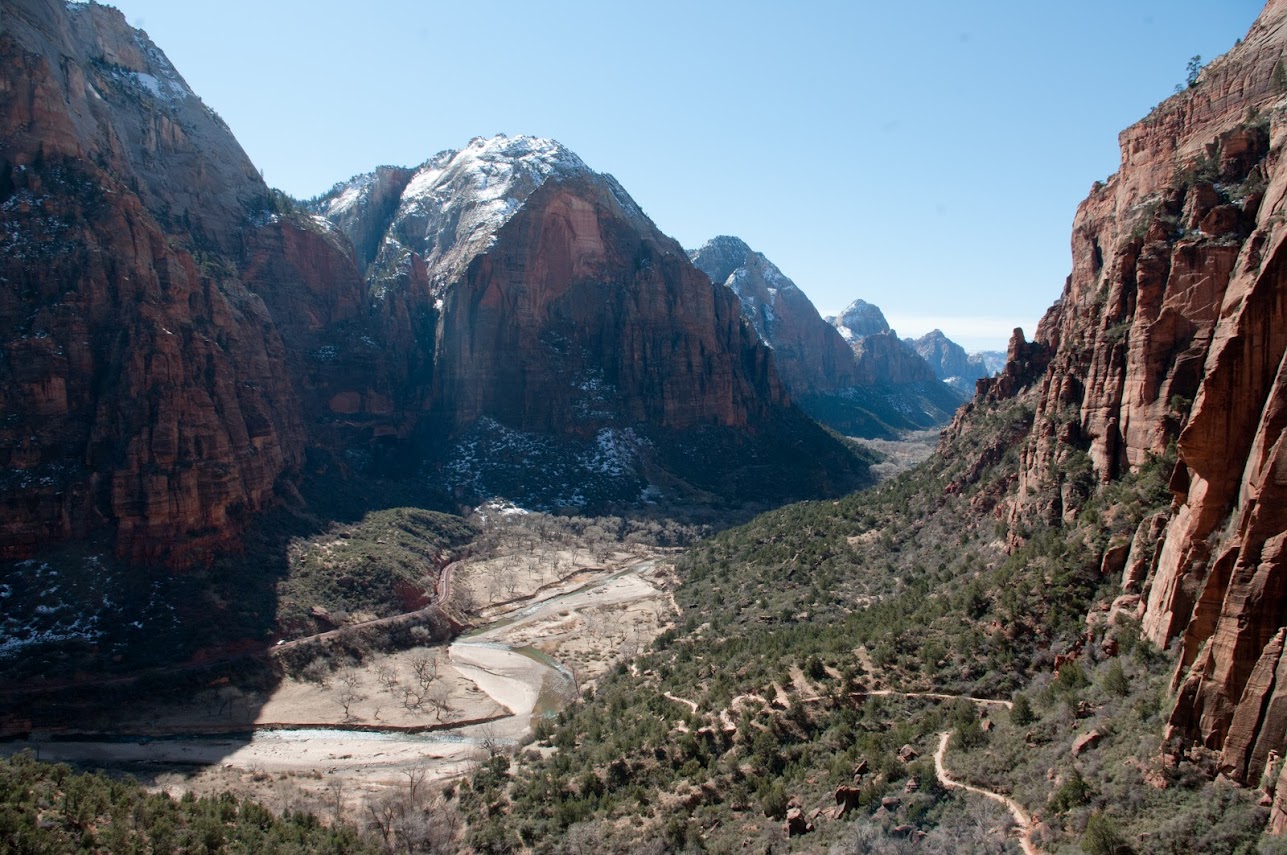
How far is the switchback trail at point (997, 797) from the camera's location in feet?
65.4

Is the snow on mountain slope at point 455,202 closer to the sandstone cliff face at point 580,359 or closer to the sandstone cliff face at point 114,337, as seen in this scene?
the sandstone cliff face at point 580,359

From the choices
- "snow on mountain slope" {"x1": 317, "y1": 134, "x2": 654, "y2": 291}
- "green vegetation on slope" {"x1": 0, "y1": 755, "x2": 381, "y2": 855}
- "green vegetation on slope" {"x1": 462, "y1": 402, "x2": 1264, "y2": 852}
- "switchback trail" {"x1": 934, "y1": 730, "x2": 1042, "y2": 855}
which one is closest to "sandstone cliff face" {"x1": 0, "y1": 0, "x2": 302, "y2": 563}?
"green vegetation on slope" {"x1": 0, "y1": 755, "x2": 381, "y2": 855}

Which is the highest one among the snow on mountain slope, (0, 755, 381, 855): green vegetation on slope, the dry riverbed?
the snow on mountain slope

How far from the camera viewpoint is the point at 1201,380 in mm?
25719

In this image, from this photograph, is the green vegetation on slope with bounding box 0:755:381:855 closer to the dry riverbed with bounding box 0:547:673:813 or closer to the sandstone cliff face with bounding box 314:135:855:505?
the dry riverbed with bounding box 0:547:673:813

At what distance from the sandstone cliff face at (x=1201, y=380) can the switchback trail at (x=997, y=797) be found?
4.69 m

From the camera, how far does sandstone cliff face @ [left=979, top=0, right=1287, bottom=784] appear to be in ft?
56.6

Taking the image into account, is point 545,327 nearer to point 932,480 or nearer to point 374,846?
point 932,480

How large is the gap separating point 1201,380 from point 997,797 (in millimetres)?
15073

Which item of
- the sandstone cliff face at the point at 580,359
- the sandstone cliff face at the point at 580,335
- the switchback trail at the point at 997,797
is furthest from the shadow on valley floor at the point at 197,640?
the sandstone cliff face at the point at 580,335

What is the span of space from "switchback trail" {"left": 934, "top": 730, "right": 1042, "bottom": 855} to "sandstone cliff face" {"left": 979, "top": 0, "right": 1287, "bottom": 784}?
15.4 feet

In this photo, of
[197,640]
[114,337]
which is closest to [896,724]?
[197,640]

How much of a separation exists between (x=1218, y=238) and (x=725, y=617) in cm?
3853

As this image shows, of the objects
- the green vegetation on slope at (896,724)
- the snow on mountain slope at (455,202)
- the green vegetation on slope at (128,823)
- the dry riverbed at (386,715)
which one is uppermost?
the snow on mountain slope at (455,202)
